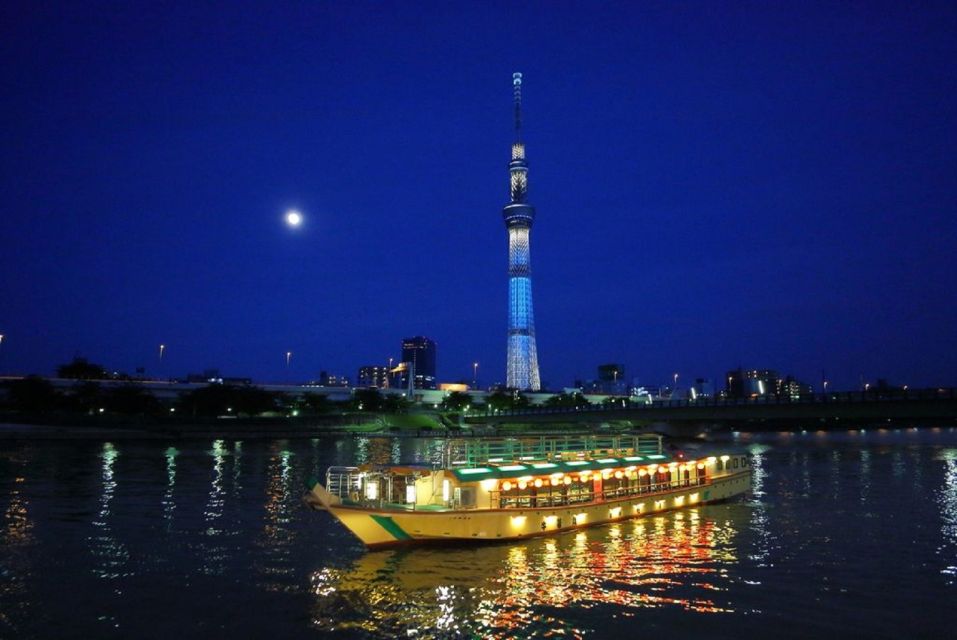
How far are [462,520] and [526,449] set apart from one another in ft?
41.8

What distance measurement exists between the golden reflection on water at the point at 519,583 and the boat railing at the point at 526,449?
17.5ft

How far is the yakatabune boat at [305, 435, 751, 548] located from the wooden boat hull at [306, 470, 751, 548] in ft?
0.13

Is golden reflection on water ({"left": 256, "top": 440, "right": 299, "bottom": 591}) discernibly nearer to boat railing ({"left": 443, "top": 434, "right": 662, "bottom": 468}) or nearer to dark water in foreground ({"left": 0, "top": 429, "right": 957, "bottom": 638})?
dark water in foreground ({"left": 0, "top": 429, "right": 957, "bottom": 638})

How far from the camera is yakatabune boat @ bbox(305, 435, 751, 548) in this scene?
2898cm

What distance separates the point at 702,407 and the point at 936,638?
78948 mm

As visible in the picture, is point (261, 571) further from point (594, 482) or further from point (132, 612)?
point (594, 482)

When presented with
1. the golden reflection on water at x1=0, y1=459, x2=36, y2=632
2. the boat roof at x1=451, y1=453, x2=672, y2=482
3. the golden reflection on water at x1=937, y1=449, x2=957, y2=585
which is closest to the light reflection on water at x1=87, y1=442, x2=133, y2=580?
the golden reflection on water at x1=0, y1=459, x2=36, y2=632

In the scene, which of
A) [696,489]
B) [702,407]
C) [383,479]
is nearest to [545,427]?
[702,407]

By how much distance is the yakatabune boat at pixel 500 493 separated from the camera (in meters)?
29.0

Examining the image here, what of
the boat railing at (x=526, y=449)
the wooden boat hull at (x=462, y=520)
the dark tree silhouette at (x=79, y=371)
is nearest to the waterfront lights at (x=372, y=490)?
the wooden boat hull at (x=462, y=520)

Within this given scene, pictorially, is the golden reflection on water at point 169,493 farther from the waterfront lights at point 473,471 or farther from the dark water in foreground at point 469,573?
the waterfront lights at point 473,471

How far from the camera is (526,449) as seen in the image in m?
42.1

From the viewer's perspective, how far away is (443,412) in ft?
580

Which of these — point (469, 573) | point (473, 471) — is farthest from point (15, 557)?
point (473, 471)
